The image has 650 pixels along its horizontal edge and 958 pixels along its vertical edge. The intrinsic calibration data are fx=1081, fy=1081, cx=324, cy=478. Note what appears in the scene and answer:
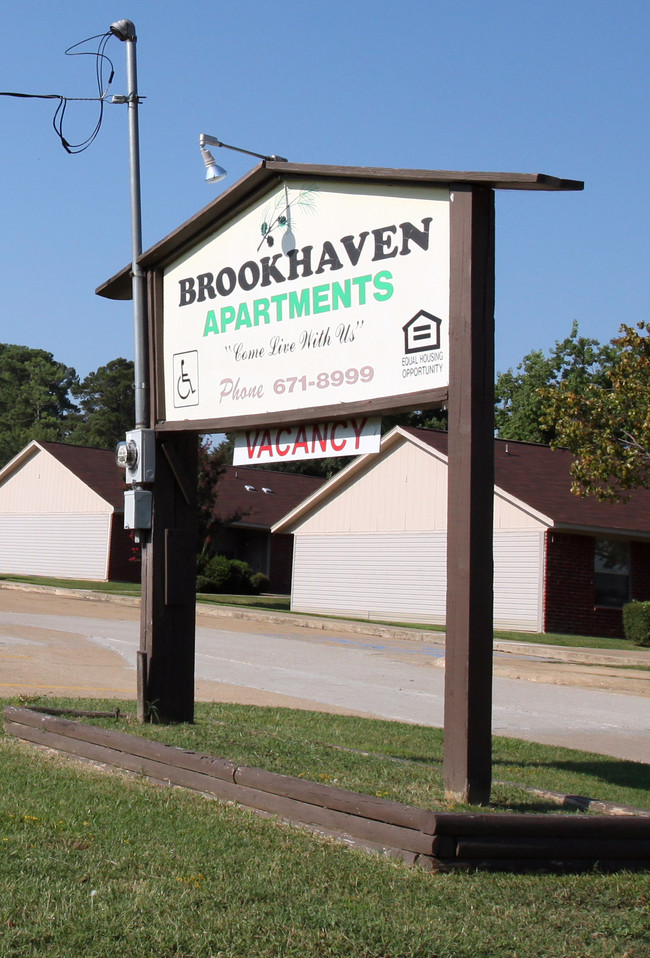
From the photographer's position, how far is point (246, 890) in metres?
4.67

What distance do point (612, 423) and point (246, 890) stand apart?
20.6m

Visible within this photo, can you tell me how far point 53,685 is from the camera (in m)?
12.5

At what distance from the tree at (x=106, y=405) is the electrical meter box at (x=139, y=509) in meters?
70.5

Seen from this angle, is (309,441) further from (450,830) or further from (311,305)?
(450,830)

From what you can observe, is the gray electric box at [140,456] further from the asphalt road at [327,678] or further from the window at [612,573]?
the window at [612,573]

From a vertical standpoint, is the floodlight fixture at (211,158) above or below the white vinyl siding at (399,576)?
above

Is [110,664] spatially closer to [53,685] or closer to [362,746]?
[53,685]

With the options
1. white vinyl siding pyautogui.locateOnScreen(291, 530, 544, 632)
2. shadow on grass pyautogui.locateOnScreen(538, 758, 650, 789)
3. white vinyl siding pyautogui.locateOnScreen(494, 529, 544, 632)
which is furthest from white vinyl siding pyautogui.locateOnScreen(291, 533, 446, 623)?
shadow on grass pyautogui.locateOnScreen(538, 758, 650, 789)

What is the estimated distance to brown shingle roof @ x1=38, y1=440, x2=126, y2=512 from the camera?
42906mm

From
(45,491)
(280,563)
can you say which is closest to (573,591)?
(280,563)

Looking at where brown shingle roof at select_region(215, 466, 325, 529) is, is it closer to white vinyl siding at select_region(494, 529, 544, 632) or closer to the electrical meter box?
white vinyl siding at select_region(494, 529, 544, 632)

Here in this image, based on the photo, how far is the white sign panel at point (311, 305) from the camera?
7.07m

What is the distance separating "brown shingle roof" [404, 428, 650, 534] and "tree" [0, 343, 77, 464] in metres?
62.6

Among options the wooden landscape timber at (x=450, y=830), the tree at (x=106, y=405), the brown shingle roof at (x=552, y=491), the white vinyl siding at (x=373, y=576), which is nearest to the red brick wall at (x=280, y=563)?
the white vinyl siding at (x=373, y=576)
